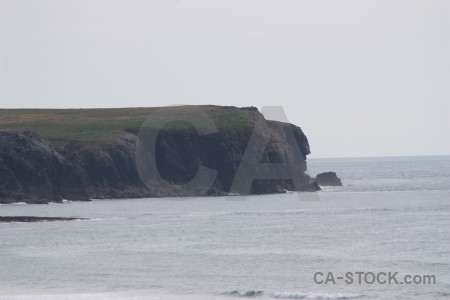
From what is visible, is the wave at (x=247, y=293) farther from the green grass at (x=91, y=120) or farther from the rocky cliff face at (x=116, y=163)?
the green grass at (x=91, y=120)

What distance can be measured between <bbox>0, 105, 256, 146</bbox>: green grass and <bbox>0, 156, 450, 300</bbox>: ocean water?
145ft

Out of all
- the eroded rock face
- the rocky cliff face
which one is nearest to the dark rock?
the rocky cliff face

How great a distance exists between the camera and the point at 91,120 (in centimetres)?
16312

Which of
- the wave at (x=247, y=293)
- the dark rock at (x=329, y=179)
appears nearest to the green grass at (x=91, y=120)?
the dark rock at (x=329, y=179)

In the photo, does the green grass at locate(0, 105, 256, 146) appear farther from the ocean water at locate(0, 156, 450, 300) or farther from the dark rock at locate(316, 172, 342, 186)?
the ocean water at locate(0, 156, 450, 300)

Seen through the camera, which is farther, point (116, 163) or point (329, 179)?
point (329, 179)

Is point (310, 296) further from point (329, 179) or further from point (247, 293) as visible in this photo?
point (329, 179)

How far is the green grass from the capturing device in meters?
144

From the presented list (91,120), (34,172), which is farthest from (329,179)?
(34,172)

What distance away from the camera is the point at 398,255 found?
54375 mm

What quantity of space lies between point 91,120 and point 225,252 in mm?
108295

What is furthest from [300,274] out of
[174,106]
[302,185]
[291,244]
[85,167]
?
[174,106]

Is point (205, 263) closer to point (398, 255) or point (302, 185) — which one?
point (398, 255)

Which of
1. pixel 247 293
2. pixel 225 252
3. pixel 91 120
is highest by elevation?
pixel 91 120
